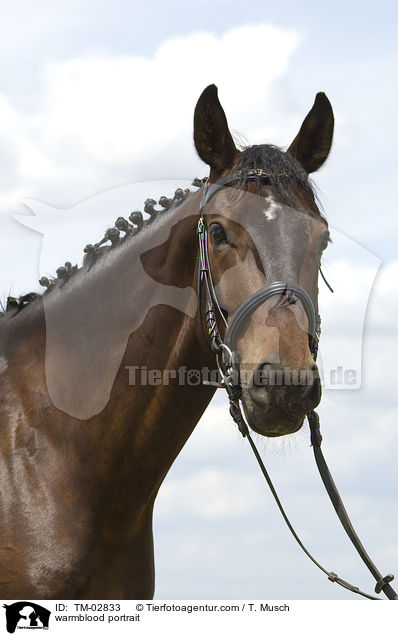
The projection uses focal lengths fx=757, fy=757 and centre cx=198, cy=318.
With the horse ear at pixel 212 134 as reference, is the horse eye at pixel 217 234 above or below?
below

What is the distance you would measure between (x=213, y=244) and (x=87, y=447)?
200cm

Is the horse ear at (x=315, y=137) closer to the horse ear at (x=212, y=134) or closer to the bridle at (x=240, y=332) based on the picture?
the horse ear at (x=212, y=134)

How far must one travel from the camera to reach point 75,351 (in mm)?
6473

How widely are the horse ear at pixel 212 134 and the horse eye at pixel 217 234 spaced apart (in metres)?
0.63

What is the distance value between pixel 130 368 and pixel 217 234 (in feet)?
4.51

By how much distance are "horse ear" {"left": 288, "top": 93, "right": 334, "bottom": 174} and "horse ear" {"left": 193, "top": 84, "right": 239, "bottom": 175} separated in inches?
21.8

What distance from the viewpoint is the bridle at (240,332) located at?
5266mm
